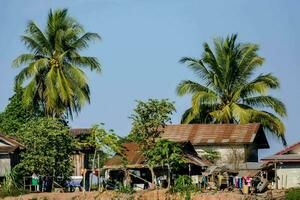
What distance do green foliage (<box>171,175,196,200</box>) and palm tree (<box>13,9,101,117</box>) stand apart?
10.4 meters

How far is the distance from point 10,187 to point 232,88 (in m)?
15.7

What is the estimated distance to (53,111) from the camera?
3975cm

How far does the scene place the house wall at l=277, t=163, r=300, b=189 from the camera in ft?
113

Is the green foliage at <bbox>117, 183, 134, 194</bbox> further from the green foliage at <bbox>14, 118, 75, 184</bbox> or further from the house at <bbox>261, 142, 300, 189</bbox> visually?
the house at <bbox>261, 142, 300, 189</bbox>

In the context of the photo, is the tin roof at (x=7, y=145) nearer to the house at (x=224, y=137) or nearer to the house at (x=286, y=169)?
the house at (x=224, y=137)

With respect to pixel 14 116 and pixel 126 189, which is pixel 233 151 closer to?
pixel 126 189

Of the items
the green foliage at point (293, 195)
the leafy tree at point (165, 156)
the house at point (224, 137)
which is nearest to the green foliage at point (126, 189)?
the leafy tree at point (165, 156)

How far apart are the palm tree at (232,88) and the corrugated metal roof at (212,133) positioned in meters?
1.40

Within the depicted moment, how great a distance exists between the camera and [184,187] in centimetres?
3069

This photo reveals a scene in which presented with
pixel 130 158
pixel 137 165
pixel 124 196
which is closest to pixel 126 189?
pixel 124 196

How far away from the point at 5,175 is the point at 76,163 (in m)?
8.10

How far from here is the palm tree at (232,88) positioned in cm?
4184

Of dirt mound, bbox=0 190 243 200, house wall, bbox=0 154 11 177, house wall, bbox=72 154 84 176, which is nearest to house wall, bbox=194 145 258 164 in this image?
house wall, bbox=72 154 84 176

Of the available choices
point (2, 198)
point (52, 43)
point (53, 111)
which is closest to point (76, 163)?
point (53, 111)
